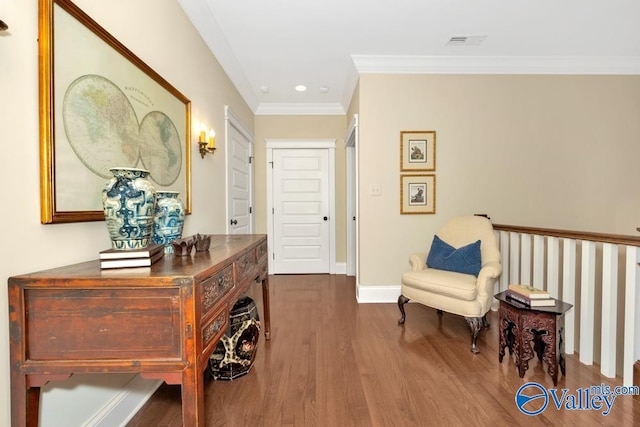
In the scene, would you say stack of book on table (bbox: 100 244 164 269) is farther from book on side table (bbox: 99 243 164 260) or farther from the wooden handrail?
the wooden handrail

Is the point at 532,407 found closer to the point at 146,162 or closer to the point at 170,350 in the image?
the point at 170,350

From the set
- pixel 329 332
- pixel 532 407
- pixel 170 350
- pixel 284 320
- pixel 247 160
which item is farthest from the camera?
pixel 247 160

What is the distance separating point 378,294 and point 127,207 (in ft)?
9.08

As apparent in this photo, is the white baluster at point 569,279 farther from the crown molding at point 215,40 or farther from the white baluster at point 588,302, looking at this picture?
the crown molding at point 215,40

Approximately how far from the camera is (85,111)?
1185 mm

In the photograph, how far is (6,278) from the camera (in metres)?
0.90

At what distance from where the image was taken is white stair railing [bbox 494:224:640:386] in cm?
170

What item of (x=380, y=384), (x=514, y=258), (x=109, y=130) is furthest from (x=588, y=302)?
(x=109, y=130)

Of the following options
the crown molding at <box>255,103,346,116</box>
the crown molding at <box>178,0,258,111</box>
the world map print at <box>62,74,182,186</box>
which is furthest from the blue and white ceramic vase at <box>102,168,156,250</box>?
the crown molding at <box>255,103,346,116</box>

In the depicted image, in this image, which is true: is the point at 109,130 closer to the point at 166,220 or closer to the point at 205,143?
the point at 166,220

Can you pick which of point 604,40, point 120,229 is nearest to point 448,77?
point 604,40

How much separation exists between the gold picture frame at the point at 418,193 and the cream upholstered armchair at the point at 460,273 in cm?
42

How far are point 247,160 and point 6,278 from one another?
11.0 feet

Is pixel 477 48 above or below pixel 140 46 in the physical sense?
above
